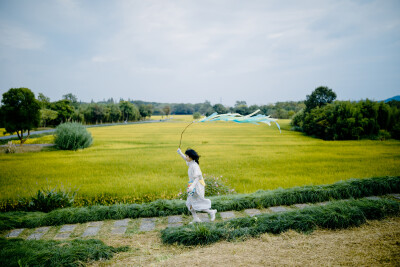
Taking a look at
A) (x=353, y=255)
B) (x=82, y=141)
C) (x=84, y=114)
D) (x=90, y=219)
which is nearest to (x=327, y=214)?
(x=353, y=255)

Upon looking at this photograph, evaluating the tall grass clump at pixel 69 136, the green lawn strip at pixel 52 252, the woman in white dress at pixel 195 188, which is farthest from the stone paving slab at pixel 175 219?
the tall grass clump at pixel 69 136

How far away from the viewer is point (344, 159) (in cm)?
1502

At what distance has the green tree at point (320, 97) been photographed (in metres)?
40.8

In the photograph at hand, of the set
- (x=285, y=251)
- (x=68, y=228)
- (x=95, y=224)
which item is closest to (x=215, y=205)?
(x=285, y=251)

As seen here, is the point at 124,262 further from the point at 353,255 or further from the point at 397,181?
the point at 397,181

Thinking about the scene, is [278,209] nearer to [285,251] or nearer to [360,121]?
[285,251]

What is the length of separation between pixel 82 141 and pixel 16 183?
10928 mm

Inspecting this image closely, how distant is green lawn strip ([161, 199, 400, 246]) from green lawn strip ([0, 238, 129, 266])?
1223 millimetres

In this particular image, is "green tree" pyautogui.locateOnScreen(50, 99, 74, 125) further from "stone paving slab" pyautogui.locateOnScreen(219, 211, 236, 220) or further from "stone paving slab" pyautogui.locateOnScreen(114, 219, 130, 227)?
"stone paving slab" pyautogui.locateOnScreen(219, 211, 236, 220)

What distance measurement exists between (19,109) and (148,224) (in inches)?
832

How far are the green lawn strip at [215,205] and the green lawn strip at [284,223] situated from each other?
124 cm

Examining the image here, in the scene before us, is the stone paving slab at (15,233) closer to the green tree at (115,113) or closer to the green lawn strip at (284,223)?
the green lawn strip at (284,223)

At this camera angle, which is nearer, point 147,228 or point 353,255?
point 353,255

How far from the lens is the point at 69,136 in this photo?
20.2 meters
